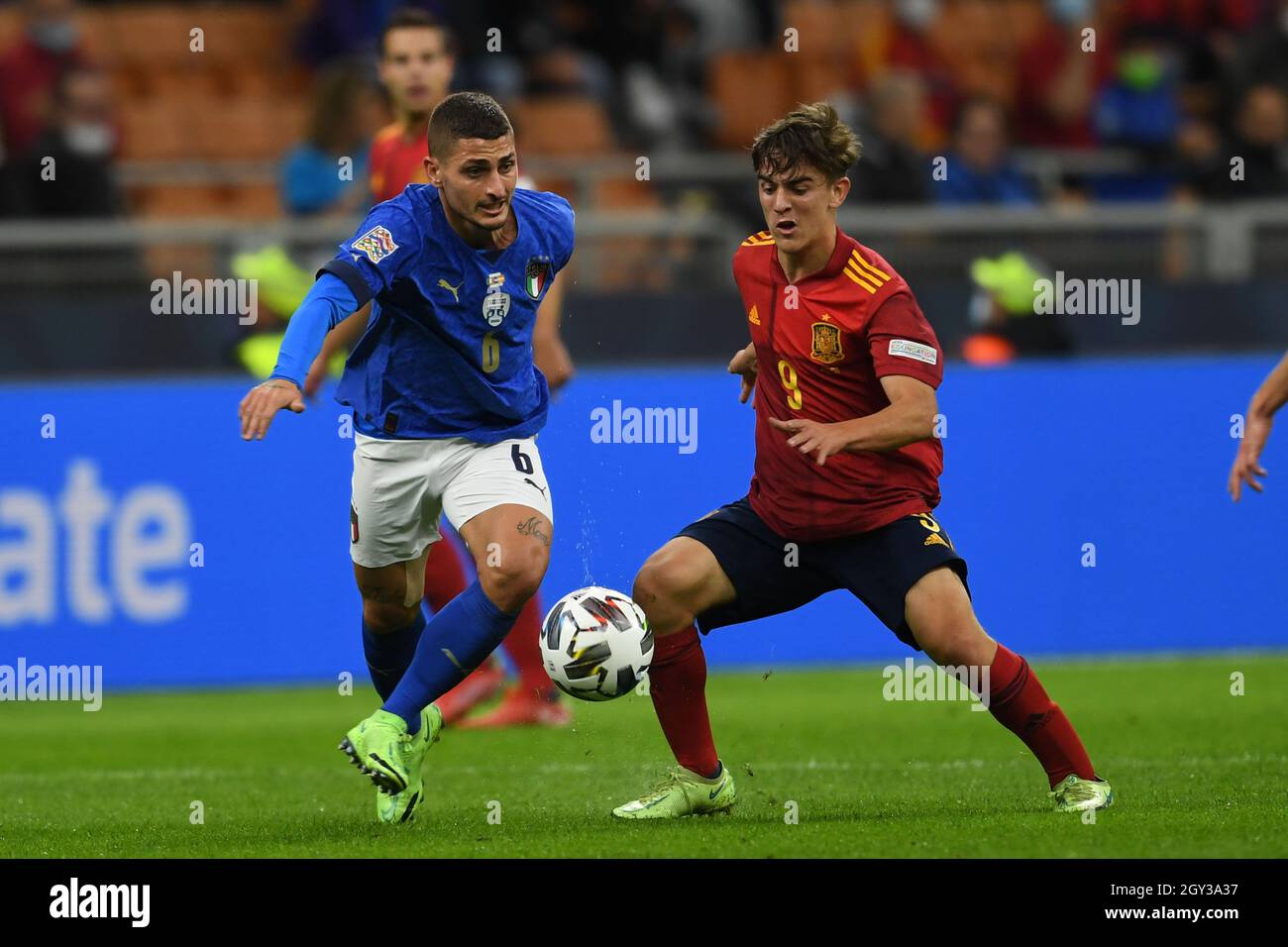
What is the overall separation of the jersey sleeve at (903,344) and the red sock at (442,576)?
3.05 m

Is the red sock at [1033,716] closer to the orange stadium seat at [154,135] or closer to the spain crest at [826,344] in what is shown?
the spain crest at [826,344]

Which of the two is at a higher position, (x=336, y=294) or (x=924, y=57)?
(x=924, y=57)

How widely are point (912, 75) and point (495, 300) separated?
7.98 m

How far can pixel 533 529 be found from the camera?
20.9 feet

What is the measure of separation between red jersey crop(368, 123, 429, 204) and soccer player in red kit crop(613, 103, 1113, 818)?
7.77 ft

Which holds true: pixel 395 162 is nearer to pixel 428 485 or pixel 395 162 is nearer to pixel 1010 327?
pixel 428 485

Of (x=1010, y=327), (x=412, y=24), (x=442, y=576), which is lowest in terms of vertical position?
(x=442, y=576)

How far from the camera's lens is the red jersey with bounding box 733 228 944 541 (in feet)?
20.5

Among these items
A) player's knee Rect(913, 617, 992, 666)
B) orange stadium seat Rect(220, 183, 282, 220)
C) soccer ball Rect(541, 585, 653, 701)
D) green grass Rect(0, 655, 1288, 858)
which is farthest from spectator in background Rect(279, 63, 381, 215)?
player's knee Rect(913, 617, 992, 666)

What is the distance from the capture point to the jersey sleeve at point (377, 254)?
6.12 m

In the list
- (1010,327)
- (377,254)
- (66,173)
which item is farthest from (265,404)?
(66,173)

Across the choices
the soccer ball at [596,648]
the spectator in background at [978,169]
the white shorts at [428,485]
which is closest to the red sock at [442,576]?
the white shorts at [428,485]

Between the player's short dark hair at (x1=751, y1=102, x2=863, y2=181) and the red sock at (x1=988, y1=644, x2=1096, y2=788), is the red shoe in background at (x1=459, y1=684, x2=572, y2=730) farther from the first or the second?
the player's short dark hair at (x1=751, y1=102, x2=863, y2=181)

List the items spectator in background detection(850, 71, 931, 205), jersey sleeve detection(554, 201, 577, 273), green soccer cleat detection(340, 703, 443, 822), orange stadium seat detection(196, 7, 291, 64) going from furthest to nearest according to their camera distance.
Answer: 1. orange stadium seat detection(196, 7, 291, 64)
2. spectator in background detection(850, 71, 931, 205)
3. jersey sleeve detection(554, 201, 577, 273)
4. green soccer cleat detection(340, 703, 443, 822)
